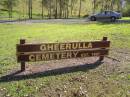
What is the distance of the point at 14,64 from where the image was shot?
437 inches

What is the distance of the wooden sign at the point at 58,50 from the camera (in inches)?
392

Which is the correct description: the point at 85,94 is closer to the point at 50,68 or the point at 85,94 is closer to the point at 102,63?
the point at 50,68

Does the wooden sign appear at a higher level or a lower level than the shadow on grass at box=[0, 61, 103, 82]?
higher

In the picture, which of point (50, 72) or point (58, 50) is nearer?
point (50, 72)

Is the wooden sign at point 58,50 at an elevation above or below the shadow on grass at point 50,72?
above

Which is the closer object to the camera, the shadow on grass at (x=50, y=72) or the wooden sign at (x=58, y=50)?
the shadow on grass at (x=50, y=72)

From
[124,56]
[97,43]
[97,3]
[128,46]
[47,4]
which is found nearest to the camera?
[97,43]

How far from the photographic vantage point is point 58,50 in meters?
10.5

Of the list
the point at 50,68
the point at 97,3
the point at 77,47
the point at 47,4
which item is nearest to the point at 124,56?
the point at 77,47

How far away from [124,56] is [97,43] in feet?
→ 6.90

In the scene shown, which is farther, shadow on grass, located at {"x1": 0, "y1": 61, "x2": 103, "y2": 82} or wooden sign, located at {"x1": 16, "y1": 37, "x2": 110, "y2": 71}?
A: wooden sign, located at {"x1": 16, "y1": 37, "x2": 110, "y2": 71}

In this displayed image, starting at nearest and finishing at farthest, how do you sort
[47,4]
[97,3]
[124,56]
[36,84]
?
[36,84] → [124,56] → [47,4] → [97,3]

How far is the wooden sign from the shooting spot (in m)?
9.95

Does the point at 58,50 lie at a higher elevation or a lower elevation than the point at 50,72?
higher
